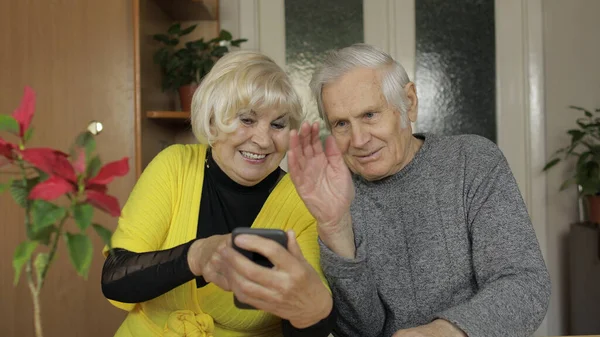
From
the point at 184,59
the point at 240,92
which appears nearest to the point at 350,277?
the point at 240,92

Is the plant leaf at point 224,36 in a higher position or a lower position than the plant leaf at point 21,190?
higher

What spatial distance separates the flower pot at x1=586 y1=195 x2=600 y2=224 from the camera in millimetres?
2930

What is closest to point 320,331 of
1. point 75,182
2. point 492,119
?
point 75,182

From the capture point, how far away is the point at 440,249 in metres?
1.36

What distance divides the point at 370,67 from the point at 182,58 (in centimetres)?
147

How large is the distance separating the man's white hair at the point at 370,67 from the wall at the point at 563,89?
84.5 inches

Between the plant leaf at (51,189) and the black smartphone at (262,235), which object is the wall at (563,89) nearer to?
the black smartphone at (262,235)

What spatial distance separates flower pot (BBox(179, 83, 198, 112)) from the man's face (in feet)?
4.82

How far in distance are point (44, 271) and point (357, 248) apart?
69 centimetres

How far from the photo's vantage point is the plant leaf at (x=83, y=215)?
64 cm

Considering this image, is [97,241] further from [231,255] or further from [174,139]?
[231,255]

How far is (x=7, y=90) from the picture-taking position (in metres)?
2.38

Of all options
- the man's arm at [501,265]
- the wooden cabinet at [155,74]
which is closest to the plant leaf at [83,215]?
the man's arm at [501,265]

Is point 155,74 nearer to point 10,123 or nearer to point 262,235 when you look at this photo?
point 262,235
